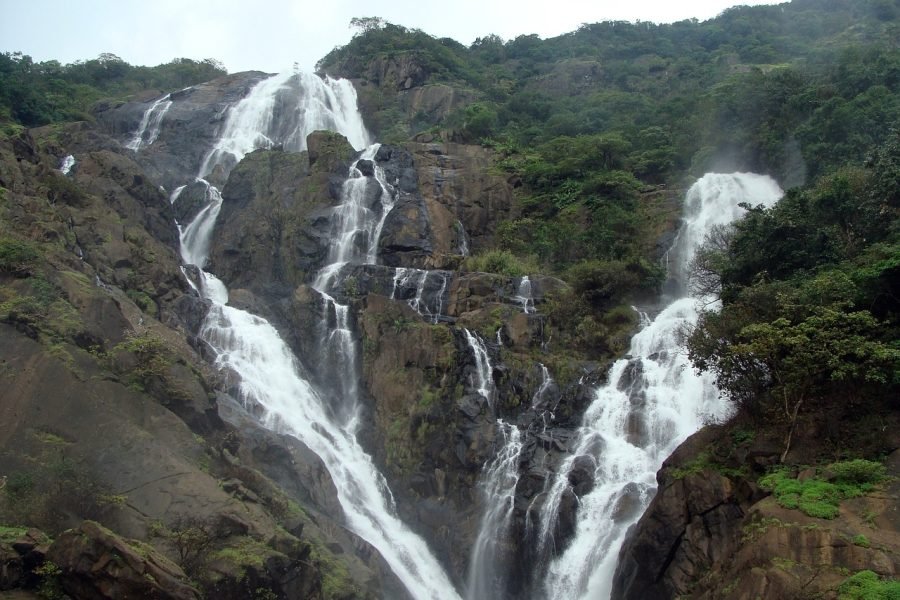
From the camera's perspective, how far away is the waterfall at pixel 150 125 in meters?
52.8

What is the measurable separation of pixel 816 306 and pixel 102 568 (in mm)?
16896

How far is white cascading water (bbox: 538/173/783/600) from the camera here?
2198 centimetres

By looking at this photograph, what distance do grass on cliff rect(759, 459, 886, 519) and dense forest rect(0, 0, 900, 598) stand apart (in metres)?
0.96

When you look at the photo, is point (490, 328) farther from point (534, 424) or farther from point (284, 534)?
point (284, 534)

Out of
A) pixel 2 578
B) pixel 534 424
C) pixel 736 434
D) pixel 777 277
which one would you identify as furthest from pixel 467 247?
pixel 2 578

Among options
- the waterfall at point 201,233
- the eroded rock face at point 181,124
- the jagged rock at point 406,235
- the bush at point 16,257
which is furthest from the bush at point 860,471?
the eroded rock face at point 181,124

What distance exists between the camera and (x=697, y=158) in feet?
141

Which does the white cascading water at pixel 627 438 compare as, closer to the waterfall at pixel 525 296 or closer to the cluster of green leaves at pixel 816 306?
the cluster of green leaves at pixel 816 306

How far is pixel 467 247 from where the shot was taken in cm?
4181

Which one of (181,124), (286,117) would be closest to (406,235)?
(286,117)

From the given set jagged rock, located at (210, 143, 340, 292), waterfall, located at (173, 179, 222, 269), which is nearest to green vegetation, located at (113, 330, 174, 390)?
jagged rock, located at (210, 143, 340, 292)

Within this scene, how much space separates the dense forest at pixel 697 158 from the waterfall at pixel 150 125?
13.2ft

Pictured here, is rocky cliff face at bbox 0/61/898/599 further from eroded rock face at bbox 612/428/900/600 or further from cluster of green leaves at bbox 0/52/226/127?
cluster of green leaves at bbox 0/52/226/127

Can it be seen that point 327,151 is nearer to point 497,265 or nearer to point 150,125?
point 497,265
